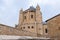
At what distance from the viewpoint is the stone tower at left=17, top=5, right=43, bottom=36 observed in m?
44.8

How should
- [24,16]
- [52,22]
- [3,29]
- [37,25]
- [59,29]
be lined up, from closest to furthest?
[59,29] < [52,22] < [3,29] < [37,25] < [24,16]

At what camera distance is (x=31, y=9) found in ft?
156

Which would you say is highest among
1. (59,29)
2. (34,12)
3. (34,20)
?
(34,12)

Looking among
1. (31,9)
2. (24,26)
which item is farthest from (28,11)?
(24,26)

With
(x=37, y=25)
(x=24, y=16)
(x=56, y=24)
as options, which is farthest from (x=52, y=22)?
(x=24, y=16)

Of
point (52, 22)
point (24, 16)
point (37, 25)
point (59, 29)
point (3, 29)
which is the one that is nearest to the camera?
point (59, 29)

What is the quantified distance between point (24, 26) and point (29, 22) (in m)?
2.20

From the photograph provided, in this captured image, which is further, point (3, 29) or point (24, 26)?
point (24, 26)

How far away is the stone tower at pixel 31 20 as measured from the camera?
44750 millimetres

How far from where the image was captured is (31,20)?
45.3 meters

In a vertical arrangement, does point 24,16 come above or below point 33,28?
above

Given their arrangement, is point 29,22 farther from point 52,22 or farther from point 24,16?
point 52,22

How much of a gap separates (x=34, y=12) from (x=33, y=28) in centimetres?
597

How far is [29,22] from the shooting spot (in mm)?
45344
